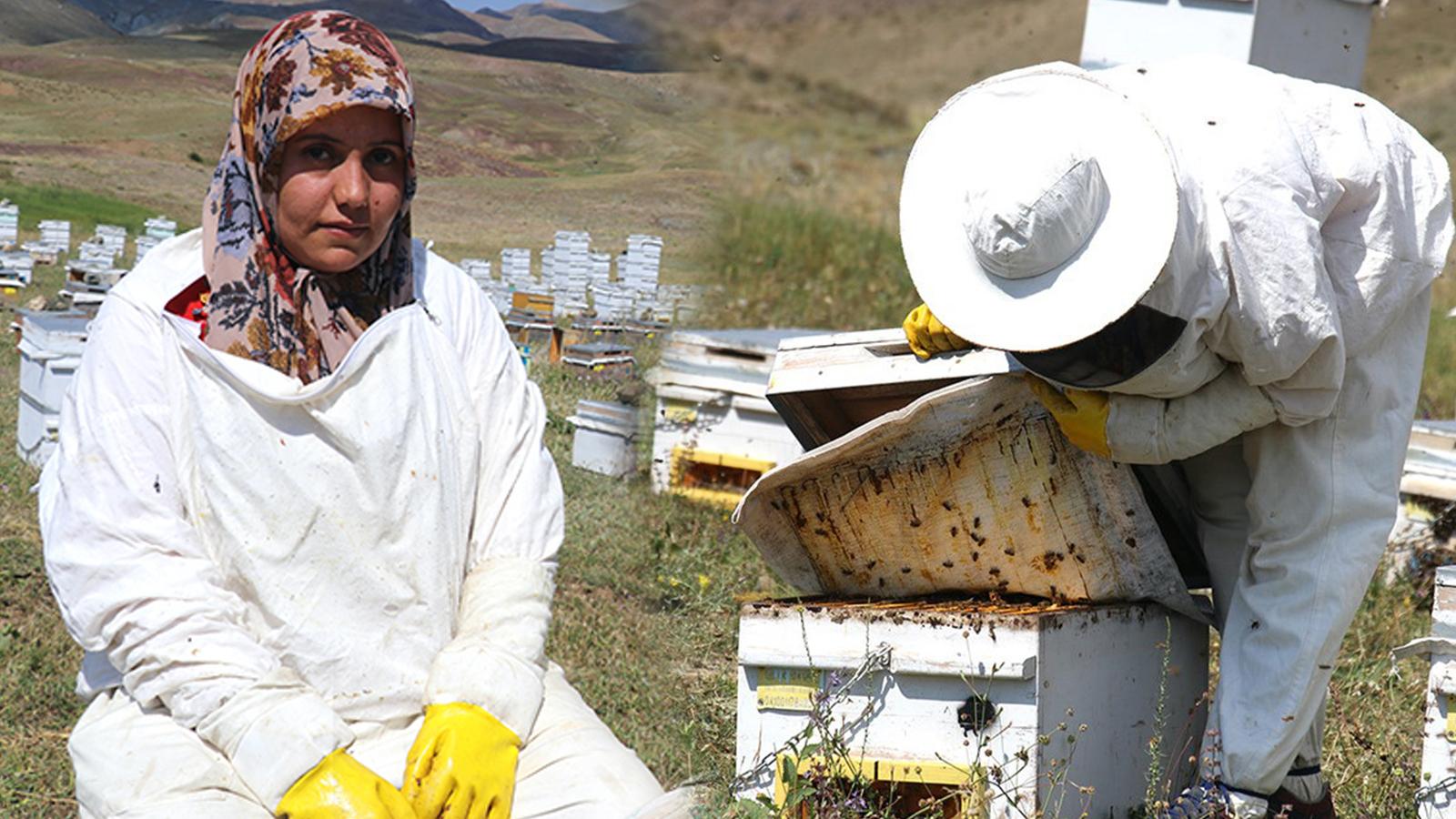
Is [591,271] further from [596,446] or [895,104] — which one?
[895,104]

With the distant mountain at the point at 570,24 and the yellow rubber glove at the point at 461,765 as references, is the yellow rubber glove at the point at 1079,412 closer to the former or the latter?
the yellow rubber glove at the point at 461,765

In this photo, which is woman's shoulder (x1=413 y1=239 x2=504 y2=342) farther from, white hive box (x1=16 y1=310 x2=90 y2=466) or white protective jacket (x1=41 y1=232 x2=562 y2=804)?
white hive box (x1=16 y1=310 x2=90 y2=466)

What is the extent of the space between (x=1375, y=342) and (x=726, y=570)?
2344 mm

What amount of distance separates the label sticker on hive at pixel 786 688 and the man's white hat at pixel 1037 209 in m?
0.73

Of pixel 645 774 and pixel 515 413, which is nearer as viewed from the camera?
pixel 645 774

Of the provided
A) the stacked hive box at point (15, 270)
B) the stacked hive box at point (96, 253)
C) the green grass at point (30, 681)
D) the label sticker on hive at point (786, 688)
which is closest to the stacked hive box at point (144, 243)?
the stacked hive box at point (96, 253)

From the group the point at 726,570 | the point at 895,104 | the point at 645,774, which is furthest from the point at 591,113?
the point at 895,104

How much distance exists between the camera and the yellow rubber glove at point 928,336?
2.68 meters

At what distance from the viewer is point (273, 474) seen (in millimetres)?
2199

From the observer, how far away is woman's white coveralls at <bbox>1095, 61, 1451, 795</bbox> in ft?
7.51

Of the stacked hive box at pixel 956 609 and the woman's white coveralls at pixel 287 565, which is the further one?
the stacked hive box at pixel 956 609

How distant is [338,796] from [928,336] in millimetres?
1347

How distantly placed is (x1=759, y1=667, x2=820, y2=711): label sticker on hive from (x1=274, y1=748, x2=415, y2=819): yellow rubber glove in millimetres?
769

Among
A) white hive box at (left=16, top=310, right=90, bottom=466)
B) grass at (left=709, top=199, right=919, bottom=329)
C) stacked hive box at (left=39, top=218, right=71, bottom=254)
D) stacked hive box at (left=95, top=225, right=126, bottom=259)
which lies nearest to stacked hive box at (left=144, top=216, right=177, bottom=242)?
stacked hive box at (left=95, top=225, right=126, bottom=259)
